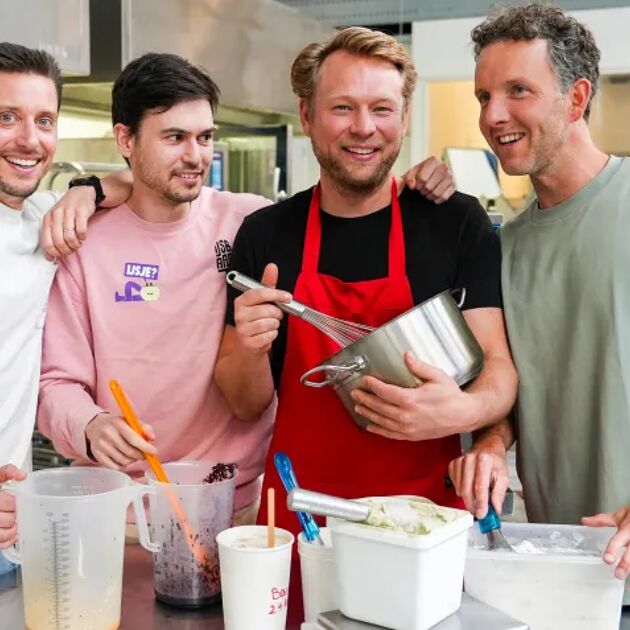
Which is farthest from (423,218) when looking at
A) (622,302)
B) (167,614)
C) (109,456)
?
(167,614)

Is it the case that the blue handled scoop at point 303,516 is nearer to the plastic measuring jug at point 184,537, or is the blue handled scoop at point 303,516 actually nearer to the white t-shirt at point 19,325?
the plastic measuring jug at point 184,537

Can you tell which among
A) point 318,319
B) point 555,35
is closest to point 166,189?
point 318,319

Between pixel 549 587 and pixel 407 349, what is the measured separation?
38 centimetres

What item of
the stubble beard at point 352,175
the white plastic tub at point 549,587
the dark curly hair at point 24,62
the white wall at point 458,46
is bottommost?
the white plastic tub at point 549,587

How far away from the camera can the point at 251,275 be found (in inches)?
64.6

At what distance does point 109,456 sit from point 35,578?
0.85ft

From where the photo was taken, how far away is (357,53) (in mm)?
1558

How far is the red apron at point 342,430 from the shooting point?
5.09 ft

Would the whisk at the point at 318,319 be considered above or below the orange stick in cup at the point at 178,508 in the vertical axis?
above

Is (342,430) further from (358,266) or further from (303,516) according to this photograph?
(303,516)

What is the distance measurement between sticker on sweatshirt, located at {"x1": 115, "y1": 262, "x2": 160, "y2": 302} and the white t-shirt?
135 mm

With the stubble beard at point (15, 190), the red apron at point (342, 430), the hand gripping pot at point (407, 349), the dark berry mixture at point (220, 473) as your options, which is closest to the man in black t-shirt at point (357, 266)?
the red apron at point (342, 430)

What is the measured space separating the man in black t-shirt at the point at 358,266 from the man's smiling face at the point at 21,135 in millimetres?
406

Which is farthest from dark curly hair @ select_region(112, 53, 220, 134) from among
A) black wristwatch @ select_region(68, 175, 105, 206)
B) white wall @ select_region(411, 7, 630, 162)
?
white wall @ select_region(411, 7, 630, 162)
